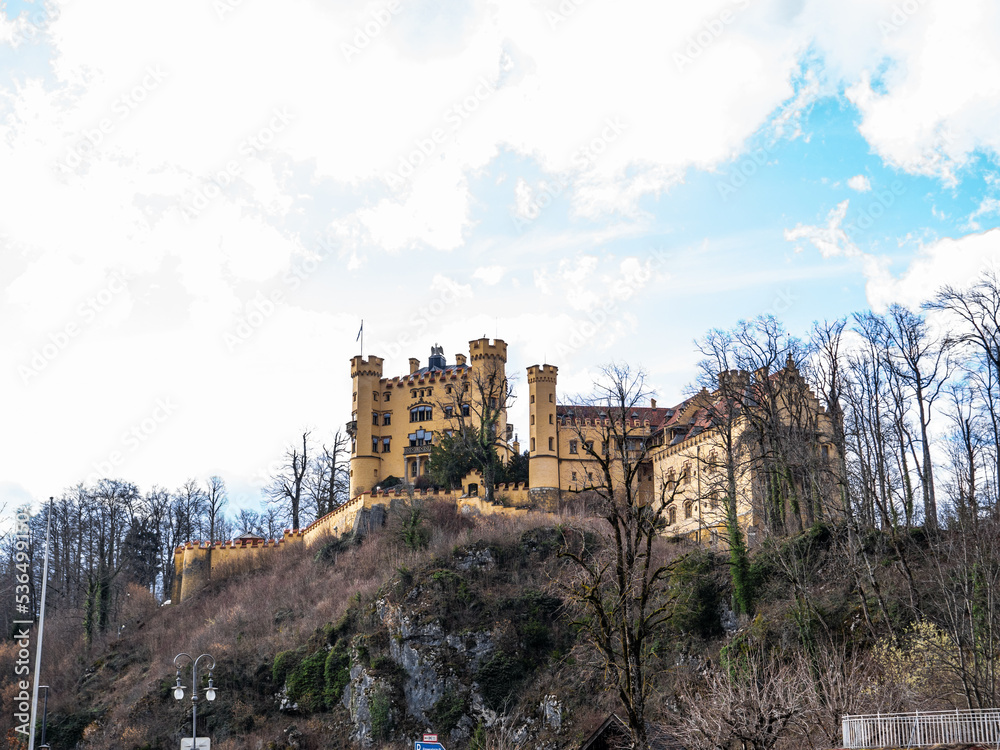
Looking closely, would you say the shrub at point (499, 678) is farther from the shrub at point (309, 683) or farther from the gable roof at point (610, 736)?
the gable roof at point (610, 736)

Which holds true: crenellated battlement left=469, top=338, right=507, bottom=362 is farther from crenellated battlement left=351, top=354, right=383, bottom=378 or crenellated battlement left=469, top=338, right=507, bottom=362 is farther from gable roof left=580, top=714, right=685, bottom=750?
gable roof left=580, top=714, right=685, bottom=750

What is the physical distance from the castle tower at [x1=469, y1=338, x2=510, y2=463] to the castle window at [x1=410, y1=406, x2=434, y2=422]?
3804 millimetres

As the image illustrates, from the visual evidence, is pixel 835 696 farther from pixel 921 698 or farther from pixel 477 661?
pixel 477 661

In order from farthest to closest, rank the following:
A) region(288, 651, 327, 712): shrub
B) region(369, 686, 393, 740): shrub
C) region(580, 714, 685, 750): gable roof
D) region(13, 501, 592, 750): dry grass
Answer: region(13, 501, 592, 750): dry grass
region(288, 651, 327, 712): shrub
region(369, 686, 393, 740): shrub
region(580, 714, 685, 750): gable roof

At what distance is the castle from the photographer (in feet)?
191

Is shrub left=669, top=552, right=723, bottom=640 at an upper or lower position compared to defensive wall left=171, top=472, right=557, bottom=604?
lower

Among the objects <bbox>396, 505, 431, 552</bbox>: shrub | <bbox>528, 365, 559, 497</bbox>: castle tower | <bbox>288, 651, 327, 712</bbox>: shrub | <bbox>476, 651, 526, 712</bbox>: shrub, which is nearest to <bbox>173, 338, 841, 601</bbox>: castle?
<bbox>528, 365, 559, 497</bbox>: castle tower

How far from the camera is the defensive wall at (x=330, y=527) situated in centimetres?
6531

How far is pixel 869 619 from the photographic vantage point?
111 ft

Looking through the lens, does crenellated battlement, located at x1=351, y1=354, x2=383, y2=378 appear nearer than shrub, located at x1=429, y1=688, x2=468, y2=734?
No

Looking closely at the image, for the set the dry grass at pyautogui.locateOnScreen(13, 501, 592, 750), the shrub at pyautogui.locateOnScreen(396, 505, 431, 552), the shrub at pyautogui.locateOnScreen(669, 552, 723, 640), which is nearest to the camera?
the shrub at pyautogui.locateOnScreen(669, 552, 723, 640)

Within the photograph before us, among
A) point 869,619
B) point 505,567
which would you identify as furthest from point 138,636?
point 869,619

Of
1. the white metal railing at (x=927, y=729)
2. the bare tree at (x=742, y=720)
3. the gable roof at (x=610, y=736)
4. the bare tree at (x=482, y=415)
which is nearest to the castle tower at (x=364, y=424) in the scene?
the bare tree at (x=482, y=415)

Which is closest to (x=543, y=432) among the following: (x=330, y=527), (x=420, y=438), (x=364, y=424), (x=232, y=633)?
(x=420, y=438)
